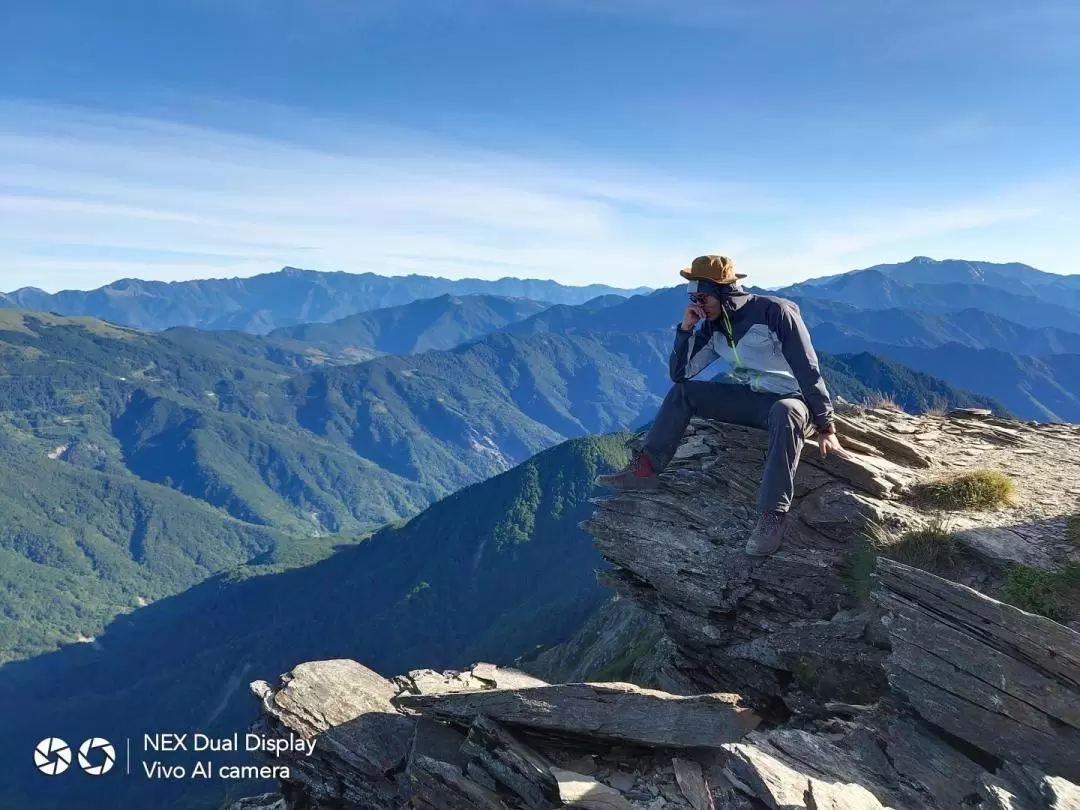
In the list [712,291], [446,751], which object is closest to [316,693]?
[446,751]

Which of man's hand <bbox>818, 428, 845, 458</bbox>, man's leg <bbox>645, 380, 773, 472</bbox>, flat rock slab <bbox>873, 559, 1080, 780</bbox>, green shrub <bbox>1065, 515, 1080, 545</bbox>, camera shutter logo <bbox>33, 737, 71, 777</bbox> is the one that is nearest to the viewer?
flat rock slab <bbox>873, 559, 1080, 780</bbox>

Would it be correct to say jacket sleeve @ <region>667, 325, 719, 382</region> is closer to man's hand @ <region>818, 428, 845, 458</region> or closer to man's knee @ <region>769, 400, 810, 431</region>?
man's knee @ <region>769, 400, 810, 431</region>

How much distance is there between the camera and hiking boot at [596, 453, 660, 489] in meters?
17.2

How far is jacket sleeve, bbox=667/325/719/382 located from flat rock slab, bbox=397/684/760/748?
702 centimetres

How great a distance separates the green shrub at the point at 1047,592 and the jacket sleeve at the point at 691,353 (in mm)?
7146

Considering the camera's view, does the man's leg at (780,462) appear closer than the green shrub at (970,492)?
Yes

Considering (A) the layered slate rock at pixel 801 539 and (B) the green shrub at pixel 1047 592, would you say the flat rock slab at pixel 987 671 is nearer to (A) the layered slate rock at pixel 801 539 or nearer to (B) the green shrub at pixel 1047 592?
(B) the green shrub at pixel 1047 592

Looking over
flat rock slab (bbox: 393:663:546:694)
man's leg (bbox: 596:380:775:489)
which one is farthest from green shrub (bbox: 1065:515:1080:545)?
flat rock slab (bbox: 393:663:546:694)

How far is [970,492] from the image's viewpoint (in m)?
14.3

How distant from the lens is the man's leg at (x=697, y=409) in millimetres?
15000

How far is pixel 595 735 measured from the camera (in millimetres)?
12648

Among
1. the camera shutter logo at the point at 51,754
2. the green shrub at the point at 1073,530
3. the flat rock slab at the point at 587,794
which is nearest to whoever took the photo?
the flat rock slab at the point at 587,794

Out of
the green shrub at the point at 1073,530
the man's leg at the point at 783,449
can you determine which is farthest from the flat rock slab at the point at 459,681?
the green shrub at the point at 1073,530

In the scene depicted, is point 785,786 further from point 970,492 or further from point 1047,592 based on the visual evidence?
point 970,492
